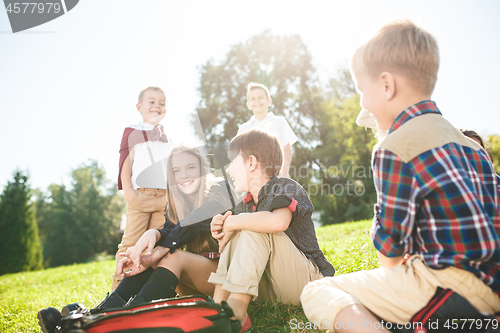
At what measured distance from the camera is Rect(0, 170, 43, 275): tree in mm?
18297

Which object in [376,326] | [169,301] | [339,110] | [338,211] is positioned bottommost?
[338,211]

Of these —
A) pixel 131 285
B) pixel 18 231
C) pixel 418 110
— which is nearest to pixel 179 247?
pixel 131 285

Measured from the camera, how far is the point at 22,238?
19.0 meters

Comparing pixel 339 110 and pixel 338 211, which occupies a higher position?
pixel 339 110

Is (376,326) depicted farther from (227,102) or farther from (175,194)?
(227,102)

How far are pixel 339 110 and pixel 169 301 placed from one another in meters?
17.7

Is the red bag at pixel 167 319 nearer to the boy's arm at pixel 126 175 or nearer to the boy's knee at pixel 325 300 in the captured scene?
the boy's knee at pixel 325 300

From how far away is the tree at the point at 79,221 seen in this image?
27.5 meters

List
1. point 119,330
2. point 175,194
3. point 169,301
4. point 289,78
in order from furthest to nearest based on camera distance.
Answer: point 289,78, point 175,194, point 169,301, point 119,330

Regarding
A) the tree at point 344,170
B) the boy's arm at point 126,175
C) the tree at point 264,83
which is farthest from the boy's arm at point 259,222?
the tree at point 264,83

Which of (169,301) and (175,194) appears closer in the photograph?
(169,301)

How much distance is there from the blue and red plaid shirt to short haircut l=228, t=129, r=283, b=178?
0.91 meters

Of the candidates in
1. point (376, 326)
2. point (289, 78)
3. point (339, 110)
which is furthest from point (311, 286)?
point (289, 78)

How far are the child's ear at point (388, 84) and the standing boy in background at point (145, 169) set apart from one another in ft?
8.72
